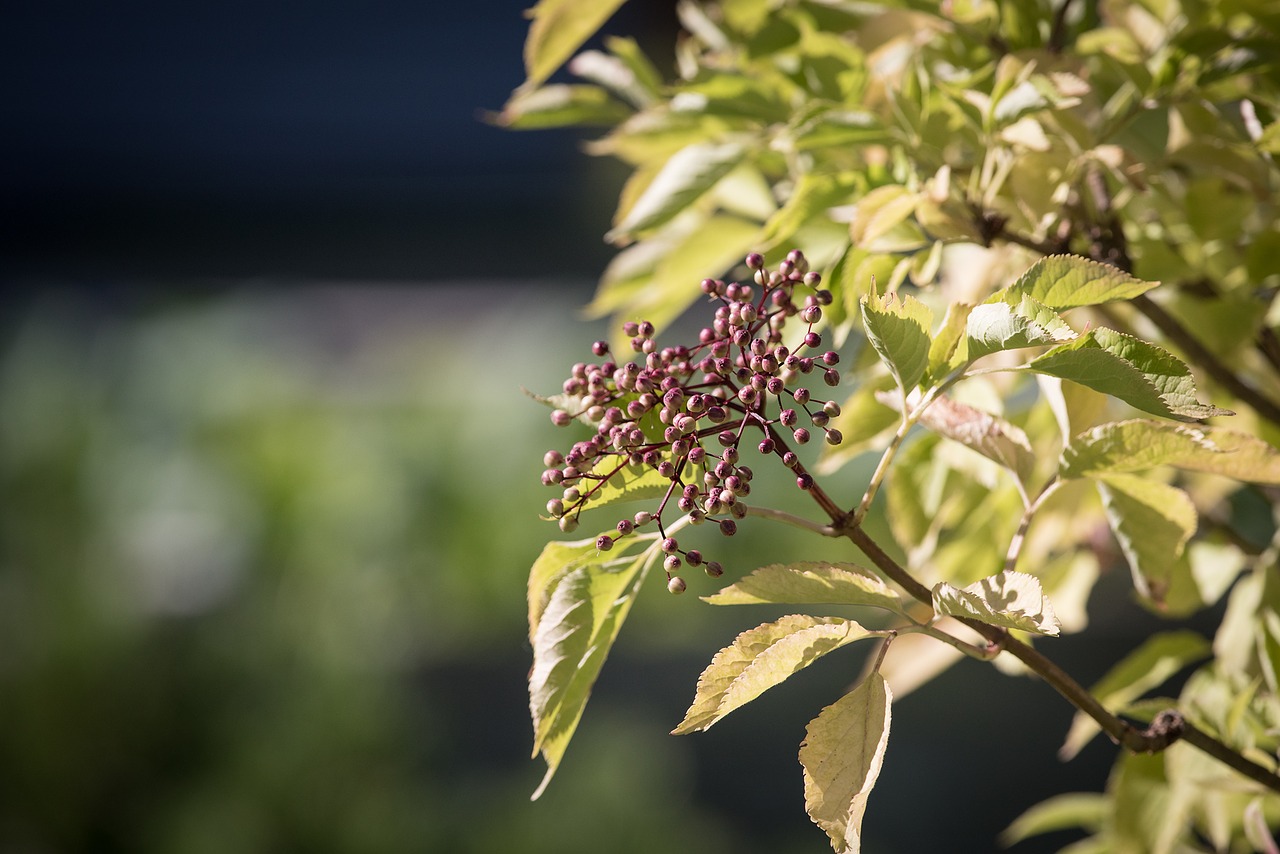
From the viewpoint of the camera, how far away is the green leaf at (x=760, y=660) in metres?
0.27

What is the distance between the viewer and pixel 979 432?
0.34 meters

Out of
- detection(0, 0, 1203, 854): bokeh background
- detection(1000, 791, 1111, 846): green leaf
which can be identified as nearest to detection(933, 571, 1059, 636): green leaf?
detection(1000, 791, 1111, 846): green leaf

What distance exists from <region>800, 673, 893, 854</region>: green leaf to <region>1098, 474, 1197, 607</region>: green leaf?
0.12m

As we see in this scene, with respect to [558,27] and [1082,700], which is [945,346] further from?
[558,27]

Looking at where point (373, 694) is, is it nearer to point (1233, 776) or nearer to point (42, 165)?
point (1233, 776)

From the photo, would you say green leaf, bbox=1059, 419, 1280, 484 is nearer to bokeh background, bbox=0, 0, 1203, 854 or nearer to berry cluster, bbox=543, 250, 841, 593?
berry cluster, bbox=543, 250, 841, 593

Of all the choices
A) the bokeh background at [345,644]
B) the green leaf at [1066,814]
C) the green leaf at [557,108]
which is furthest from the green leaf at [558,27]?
the bokeh background at [345,644]

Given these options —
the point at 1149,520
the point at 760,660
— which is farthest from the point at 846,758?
the point at 1149,520

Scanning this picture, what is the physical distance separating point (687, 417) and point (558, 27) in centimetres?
21

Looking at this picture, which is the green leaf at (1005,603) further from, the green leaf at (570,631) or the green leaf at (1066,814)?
the green leaf at (1066,814)

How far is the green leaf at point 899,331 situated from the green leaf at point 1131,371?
29mm

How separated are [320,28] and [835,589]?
349cm

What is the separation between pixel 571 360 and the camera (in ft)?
Result: 6.12

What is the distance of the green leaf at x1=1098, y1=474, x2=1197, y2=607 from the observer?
348 mm
